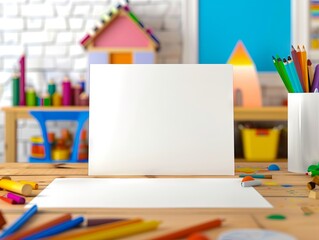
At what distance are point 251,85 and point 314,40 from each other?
0.48 meters

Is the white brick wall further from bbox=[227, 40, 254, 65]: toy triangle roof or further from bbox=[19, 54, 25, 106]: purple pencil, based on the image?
bbox=[227, 40, 254, 65]: toy triangle roof

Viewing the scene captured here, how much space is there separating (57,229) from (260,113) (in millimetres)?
2043

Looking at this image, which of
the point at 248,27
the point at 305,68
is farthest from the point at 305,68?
the point at 248,27

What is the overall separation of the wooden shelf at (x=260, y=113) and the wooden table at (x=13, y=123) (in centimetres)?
76

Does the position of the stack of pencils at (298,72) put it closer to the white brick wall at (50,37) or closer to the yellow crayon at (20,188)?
the yellow crayon at (20,188)

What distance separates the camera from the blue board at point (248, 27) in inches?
112

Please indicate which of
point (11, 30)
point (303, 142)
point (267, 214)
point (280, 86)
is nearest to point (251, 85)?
point (280, 86)

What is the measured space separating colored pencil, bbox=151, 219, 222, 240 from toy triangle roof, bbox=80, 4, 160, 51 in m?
2.19

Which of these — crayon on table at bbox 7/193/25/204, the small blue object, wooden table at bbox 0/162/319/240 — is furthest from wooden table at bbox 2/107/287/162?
crayon on table at bbox 7/193/25/204

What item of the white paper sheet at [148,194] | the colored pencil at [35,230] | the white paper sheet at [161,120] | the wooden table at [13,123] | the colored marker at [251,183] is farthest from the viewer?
the wooden table at [13,123]

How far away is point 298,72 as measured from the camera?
0.94m

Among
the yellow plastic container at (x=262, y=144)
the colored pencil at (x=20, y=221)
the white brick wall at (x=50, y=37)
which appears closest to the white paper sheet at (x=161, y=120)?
the colored pencil at (x=20, y=221)

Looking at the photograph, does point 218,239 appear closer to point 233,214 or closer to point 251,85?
point 233,214

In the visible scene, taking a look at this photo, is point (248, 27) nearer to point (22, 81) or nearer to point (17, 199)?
point (22, 81)
